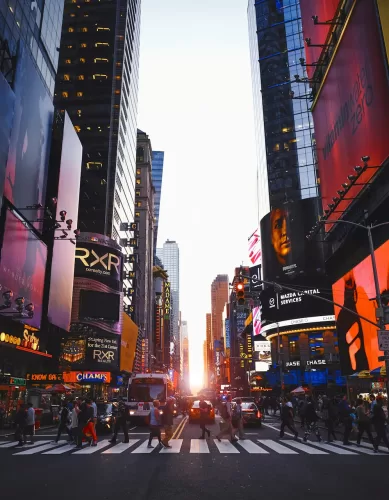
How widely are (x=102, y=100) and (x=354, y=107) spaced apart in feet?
229

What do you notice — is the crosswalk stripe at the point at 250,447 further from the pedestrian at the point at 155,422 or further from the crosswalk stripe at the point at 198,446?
the pedestrian at the point at 155,422

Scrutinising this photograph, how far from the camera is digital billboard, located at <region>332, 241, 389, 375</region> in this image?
2739 centimetres

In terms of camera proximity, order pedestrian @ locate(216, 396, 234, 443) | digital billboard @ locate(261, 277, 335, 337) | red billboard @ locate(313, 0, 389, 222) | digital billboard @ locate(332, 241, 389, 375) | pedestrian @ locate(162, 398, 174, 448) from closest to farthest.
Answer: pedestrian @ locate(162, 398, 174, 448)
pedestrian @ locate(216, 396, 234, 443)
red billboard @ locate(313, 0, 389, 222)
digital billboard @ locate(332, 241, 389, 375)
digital billboard @ locate(261, 277, 335, 337)

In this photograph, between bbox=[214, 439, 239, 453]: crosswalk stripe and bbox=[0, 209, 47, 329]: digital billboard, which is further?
bbox=[0, 209, 47, 329]: digital billboard

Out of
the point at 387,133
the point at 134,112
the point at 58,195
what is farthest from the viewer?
the point at 134,112

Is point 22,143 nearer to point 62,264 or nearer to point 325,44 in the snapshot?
point 62,264

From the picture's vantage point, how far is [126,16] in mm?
98688

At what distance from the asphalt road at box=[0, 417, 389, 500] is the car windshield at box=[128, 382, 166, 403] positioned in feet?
49.4

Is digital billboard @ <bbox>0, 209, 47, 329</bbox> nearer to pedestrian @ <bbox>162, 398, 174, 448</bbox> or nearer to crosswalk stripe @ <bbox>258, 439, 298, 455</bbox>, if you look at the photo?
pedestrian @ <bbox>162, 398, 174, 448</bbox>

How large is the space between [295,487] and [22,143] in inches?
1290

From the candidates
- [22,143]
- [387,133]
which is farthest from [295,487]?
[22,143]

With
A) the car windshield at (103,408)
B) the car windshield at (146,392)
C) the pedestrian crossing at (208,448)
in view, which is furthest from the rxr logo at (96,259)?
the pedestrian crossing at (208,448)

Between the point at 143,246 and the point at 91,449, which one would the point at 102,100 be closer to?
the point at 143,246

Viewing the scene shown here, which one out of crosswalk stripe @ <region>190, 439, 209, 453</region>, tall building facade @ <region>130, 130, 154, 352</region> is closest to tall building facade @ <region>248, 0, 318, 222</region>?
tall building facade @ <region>130, 130, 154, 352</region>
